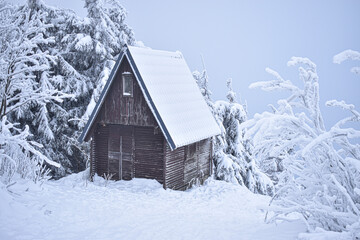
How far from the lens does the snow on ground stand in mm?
7574

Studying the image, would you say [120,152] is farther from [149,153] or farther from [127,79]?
[127,79]

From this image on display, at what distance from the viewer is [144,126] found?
15.0 meters

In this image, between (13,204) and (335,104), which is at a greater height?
(335,104)

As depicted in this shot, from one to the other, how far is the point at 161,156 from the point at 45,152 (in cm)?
1050

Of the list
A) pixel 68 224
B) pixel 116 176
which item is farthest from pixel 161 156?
pixel 68 224

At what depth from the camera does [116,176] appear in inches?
623

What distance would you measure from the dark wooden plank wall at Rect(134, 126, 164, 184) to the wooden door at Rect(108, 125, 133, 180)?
0.39m

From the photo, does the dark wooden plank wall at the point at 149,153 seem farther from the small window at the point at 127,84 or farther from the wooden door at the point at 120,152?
the small window at the point at 127,84

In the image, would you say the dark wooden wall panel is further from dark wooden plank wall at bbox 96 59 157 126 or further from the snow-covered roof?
dark wooden plank wall at bbox 96 59 157 126

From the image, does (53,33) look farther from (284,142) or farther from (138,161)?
(284,142)

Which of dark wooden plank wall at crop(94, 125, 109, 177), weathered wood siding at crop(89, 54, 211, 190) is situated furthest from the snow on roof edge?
dark wooden plank wall at crop(94, 125, 109, 177)

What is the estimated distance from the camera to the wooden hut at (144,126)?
14516 mm

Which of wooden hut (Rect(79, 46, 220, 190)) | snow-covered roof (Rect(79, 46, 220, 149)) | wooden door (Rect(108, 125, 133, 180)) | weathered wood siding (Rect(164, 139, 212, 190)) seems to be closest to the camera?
snow-covered roof (Rect(79, 46, 220, 149))

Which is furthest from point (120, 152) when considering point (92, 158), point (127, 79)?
point (127, 79)
